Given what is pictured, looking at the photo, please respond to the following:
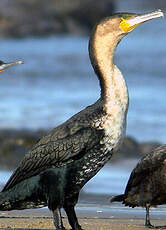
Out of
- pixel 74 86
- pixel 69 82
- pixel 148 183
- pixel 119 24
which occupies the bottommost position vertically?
pixel 148 183

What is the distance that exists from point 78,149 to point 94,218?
2.05 meters

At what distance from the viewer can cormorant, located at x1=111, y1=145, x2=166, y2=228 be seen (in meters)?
10.2

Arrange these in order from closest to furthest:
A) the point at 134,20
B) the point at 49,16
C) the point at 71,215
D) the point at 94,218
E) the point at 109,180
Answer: the point at 71,215, the point at 134,20, the point at 94,218, the point at 109,180, the point at 49,16

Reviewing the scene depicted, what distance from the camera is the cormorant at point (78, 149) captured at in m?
8.40

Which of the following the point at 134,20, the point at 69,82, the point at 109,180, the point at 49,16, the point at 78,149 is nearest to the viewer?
the point at 78,149

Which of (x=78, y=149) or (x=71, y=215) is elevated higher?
(x=78, y=149)

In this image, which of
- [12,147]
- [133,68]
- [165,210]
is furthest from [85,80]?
[165,210]

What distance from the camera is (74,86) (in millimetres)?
28266

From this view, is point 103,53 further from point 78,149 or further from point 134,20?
point 78,149

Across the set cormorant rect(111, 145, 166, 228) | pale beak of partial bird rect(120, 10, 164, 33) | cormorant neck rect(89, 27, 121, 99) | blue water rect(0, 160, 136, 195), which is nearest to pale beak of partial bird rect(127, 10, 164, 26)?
pale beak of partial bird rect(120, 10, 164, 33)

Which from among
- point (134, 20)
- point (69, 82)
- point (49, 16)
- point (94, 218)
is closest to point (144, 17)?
point (134, 20)

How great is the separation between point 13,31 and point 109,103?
40451 millimetres

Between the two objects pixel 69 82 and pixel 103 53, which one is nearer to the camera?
pixel 103 53

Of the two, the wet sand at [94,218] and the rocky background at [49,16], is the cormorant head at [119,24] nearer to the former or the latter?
the wet sand at [94,218]
